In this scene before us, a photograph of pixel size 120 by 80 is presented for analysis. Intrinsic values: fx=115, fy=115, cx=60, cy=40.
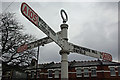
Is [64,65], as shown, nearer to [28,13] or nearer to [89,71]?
[28,13]

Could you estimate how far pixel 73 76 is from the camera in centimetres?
2448

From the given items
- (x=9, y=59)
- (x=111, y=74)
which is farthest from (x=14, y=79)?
(x=111, y=74)

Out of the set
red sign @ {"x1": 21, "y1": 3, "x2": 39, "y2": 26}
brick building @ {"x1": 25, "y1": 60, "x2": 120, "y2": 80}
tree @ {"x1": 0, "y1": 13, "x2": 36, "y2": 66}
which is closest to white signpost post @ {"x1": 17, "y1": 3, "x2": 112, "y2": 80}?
red sign @ {"x1": 21, "y1": 3, "x2": 39, "y2": 26}

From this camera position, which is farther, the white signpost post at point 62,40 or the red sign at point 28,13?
the white signpost post at point 62,40

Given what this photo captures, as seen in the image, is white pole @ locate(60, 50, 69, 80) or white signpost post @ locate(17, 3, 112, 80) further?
white pole @ locate(60, 50, 69, 80)

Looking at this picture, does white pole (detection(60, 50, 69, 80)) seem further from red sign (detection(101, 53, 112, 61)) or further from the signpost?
red sign (detection(101, 53, 112, 61))

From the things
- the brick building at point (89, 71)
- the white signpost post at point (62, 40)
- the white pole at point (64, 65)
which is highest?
the white signpost post at point (62, 40)

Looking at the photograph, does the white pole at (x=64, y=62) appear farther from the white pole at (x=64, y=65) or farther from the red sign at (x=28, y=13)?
the red sign at (x=28, y=13)

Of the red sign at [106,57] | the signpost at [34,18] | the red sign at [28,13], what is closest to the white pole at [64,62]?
the signpost at [34,18]

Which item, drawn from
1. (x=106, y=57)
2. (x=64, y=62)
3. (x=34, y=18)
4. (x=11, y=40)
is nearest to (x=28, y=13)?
(x=34, y=18)

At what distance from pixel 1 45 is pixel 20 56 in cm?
261

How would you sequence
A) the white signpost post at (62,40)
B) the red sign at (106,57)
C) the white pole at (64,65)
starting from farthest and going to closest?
the red sign at (106,57) < the white pole at (64,65) < the white signpost post at (62,40)

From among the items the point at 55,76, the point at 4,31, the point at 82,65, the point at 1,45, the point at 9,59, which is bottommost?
the point at 55,76

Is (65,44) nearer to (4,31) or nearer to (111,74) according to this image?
(4,31)
